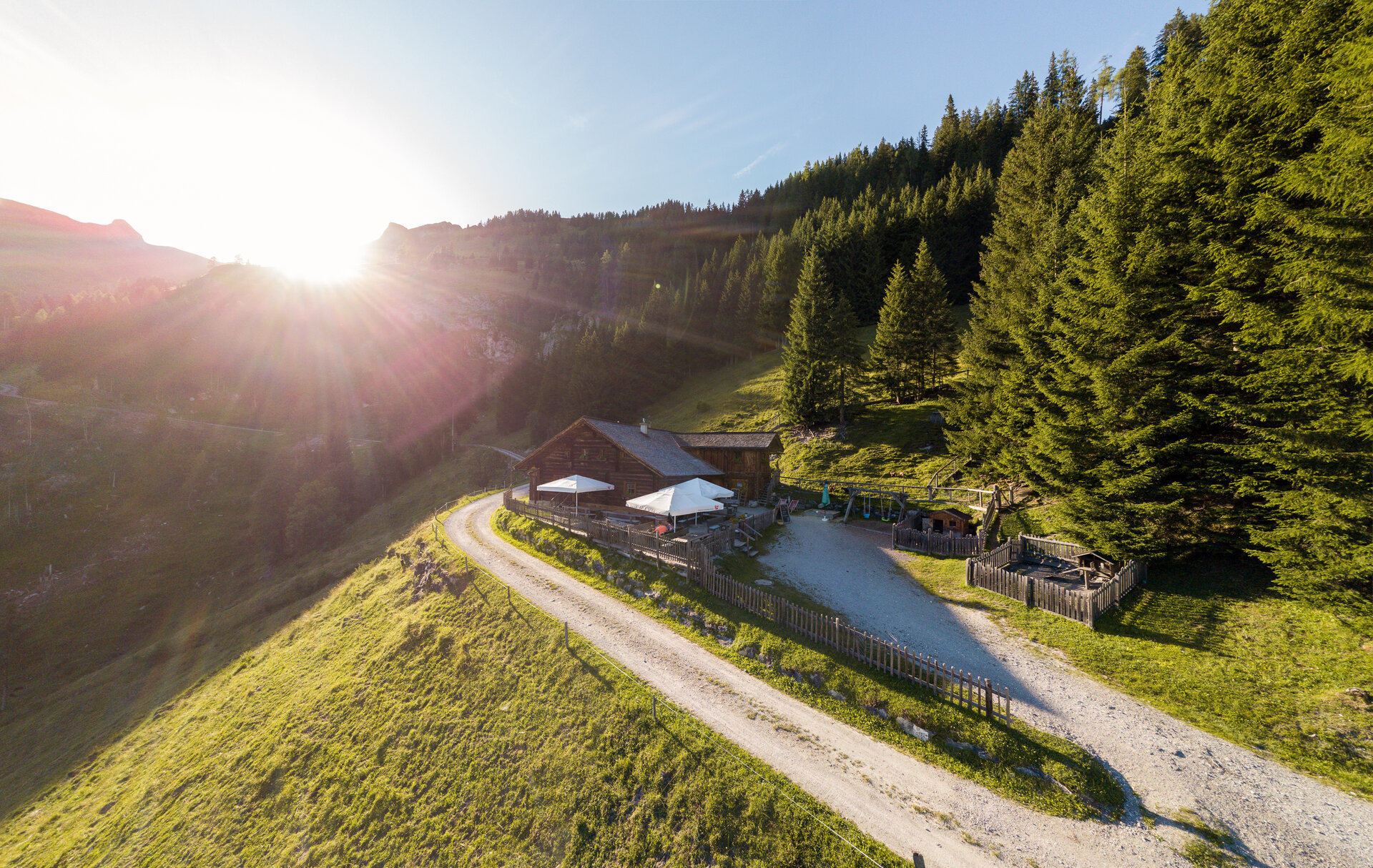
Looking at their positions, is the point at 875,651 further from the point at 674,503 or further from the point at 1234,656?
the point at 674,503

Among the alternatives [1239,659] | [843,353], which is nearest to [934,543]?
[1239,659]

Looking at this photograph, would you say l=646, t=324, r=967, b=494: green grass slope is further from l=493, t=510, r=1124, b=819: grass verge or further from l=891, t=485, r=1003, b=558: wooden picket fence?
l=493, t=510, r=1124, b=819: grass verge

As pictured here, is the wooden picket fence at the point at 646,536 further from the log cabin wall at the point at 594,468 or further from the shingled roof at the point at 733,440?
the shingled roof at the point at 733,440

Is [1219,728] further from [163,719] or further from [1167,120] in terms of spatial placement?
[163,719]

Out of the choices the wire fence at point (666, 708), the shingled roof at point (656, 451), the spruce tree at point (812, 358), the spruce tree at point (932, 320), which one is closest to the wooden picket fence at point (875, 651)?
the wire fence at point (666, 708)

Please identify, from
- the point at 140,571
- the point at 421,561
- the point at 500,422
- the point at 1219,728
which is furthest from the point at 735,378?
the point at 140,571

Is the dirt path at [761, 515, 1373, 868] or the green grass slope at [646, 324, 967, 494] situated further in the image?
the green grass slope at [646, 324, 967, 494]

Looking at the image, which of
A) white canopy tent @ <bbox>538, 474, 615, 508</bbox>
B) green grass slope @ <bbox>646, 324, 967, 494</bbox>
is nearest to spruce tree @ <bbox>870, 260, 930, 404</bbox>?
green grass slope @ <bbox>646, 324, 967, 494</bbox>
